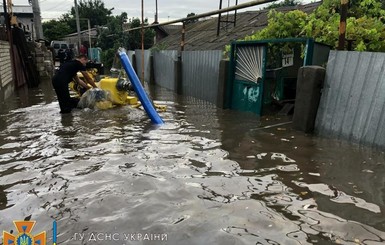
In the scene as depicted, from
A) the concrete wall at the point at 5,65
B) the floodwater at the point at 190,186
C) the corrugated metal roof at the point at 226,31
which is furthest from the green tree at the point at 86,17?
the floodwater at the point at 190,186

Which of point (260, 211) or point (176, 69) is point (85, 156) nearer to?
point (260, 211)

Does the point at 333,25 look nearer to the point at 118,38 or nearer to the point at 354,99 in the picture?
the point at 354,99

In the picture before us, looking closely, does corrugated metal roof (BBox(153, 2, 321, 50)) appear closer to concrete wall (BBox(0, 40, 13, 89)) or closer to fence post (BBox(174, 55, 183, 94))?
fence post (BBox(174, 55, 183, 94))

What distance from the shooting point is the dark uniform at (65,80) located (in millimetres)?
8180

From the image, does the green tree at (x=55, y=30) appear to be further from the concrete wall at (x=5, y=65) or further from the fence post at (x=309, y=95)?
the fence post at (x=309, y=95)

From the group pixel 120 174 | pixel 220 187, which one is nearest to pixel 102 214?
pixel 120 174

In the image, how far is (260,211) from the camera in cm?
321

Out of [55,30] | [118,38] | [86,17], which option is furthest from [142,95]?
[86,17]

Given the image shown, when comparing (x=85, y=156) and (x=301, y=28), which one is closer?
(x=85, y=156)

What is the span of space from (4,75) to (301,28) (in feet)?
31.2

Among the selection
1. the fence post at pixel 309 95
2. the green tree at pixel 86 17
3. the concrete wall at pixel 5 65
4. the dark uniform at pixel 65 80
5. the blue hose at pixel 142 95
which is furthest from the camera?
the green tree at pixel 86 17

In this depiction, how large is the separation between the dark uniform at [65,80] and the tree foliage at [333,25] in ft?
15.9

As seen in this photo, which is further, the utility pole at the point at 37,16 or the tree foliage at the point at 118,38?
the tree foliage at the point at 118,38

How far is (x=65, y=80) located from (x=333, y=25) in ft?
21.0
